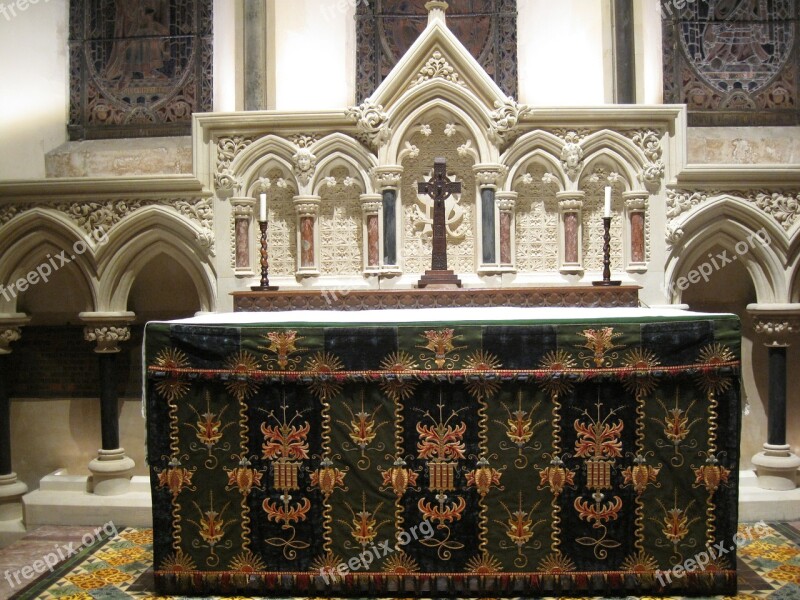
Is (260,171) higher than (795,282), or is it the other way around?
(260,171)

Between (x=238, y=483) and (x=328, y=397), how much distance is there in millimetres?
566

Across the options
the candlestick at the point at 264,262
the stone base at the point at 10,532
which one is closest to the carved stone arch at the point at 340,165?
the candlestick at the point at 264,262

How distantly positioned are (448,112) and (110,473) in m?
3.23

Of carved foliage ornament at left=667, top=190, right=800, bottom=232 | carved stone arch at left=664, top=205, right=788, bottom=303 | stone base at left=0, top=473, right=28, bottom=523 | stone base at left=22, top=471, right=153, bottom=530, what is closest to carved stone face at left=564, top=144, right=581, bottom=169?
carved foliage ornament at left=667, top=190, right=800, bottom=232

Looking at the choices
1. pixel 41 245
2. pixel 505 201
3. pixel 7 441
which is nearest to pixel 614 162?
pixel 505 201

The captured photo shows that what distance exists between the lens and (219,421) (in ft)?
11.2

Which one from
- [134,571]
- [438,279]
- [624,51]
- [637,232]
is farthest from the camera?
[624,51]

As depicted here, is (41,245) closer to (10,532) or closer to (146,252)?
(146,252)

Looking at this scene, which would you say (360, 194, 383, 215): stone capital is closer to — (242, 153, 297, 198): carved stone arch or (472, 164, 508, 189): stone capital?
(242, 153, 297, 198): carved stone arch

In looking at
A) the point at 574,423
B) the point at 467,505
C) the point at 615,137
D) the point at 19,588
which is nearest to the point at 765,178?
the point at 615,137

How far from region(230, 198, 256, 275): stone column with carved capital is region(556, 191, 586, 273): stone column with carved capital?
2014 millimetres

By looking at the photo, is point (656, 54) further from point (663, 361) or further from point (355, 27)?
point (663, 361)

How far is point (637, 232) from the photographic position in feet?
15.7

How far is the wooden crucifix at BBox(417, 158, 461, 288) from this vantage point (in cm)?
432
